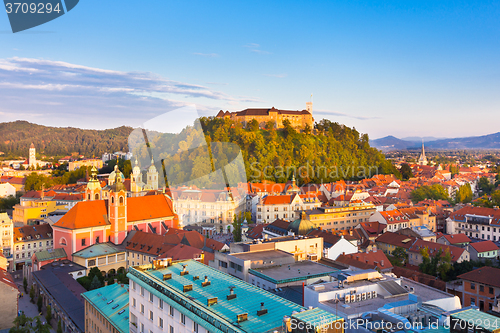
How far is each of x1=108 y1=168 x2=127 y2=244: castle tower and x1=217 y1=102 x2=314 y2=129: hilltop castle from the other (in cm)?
3269

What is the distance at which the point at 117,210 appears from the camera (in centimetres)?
2505

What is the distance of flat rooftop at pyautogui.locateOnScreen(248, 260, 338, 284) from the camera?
12.4 m

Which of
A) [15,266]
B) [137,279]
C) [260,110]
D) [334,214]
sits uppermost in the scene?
[260,110]

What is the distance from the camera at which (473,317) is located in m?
6.54

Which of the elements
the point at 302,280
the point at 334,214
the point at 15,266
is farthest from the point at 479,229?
the point at 15,266

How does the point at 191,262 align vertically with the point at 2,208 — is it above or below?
above

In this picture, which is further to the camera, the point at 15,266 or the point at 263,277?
the point at 15,266

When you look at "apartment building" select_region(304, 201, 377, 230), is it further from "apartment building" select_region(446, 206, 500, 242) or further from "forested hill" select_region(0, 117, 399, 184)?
"forested hill" select_region(0, 117, 399, 184)

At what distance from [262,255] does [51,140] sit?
101 metres

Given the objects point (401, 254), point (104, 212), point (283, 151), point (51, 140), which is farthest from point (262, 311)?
point (51, 140)

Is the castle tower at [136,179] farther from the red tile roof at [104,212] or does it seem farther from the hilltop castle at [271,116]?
the hilltop castle at [271,116]

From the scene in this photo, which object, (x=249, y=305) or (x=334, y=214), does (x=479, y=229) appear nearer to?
(x=334, y=214)

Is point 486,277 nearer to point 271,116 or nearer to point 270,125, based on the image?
point 270,125

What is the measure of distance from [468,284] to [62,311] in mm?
17557
